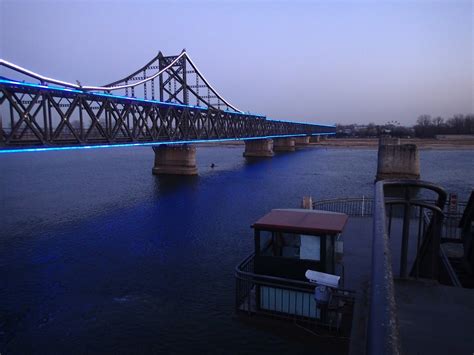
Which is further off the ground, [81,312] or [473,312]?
[473,312]

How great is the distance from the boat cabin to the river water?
178 centimetres

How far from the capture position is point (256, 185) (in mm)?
46188

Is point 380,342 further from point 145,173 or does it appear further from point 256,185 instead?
point 145,173

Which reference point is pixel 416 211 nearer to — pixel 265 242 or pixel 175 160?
pixel 265 242

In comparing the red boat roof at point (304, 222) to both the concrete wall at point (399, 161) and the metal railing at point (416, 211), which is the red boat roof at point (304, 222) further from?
the concrete wall at point (399, 161)

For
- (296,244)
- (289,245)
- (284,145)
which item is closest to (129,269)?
(289,245)

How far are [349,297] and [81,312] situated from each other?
9.14 metres

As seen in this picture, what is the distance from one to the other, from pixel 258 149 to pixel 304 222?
8937 centimetres

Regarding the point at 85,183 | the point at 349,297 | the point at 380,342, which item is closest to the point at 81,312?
the point at 349,297

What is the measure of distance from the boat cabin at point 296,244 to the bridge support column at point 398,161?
1485 inches

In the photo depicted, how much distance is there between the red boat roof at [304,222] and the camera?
33.8ft

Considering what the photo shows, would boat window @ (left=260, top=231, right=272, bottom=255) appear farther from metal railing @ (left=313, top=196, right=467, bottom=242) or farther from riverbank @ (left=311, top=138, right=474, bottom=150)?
riverbank @ (left=311, top=138, right=474, bottom=150)

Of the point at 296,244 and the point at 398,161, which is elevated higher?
the point at 296,244

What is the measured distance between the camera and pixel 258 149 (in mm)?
99875
